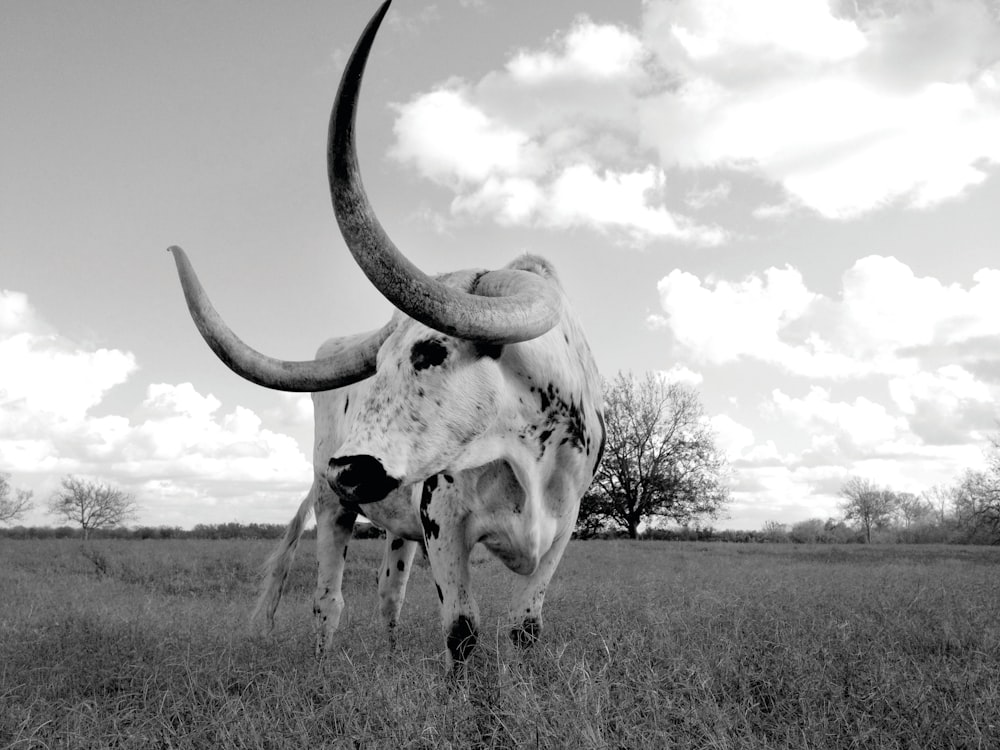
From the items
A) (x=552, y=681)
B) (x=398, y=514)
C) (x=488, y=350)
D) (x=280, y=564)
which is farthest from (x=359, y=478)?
(x=280, y=564)

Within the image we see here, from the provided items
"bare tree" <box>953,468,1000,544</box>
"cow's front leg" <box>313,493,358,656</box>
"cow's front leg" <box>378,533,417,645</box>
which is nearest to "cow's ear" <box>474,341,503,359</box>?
"cow's front leg" <box>378,533,417,645</box>

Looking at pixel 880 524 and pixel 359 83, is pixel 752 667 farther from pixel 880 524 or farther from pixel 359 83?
pixel 880 524

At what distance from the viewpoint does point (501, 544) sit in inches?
178

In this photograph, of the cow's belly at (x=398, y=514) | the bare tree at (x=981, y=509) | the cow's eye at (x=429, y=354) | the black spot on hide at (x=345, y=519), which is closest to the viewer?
the cow's eye at (x=429, y=354)

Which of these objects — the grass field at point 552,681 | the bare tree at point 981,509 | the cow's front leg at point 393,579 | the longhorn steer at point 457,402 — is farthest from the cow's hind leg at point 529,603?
the bare tree at point 981,509

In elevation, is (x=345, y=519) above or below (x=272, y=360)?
below

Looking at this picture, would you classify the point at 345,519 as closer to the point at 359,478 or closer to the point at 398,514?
the point at 398,514

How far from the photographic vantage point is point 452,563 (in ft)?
14.6

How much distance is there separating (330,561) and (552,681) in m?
3.21

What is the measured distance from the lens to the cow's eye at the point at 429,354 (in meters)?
3.79

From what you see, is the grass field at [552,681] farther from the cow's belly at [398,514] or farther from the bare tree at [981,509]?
the bare tree at [981,509]

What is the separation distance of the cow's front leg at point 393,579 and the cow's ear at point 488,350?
10.3ft

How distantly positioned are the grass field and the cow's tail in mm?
338

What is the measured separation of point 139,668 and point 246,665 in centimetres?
72
